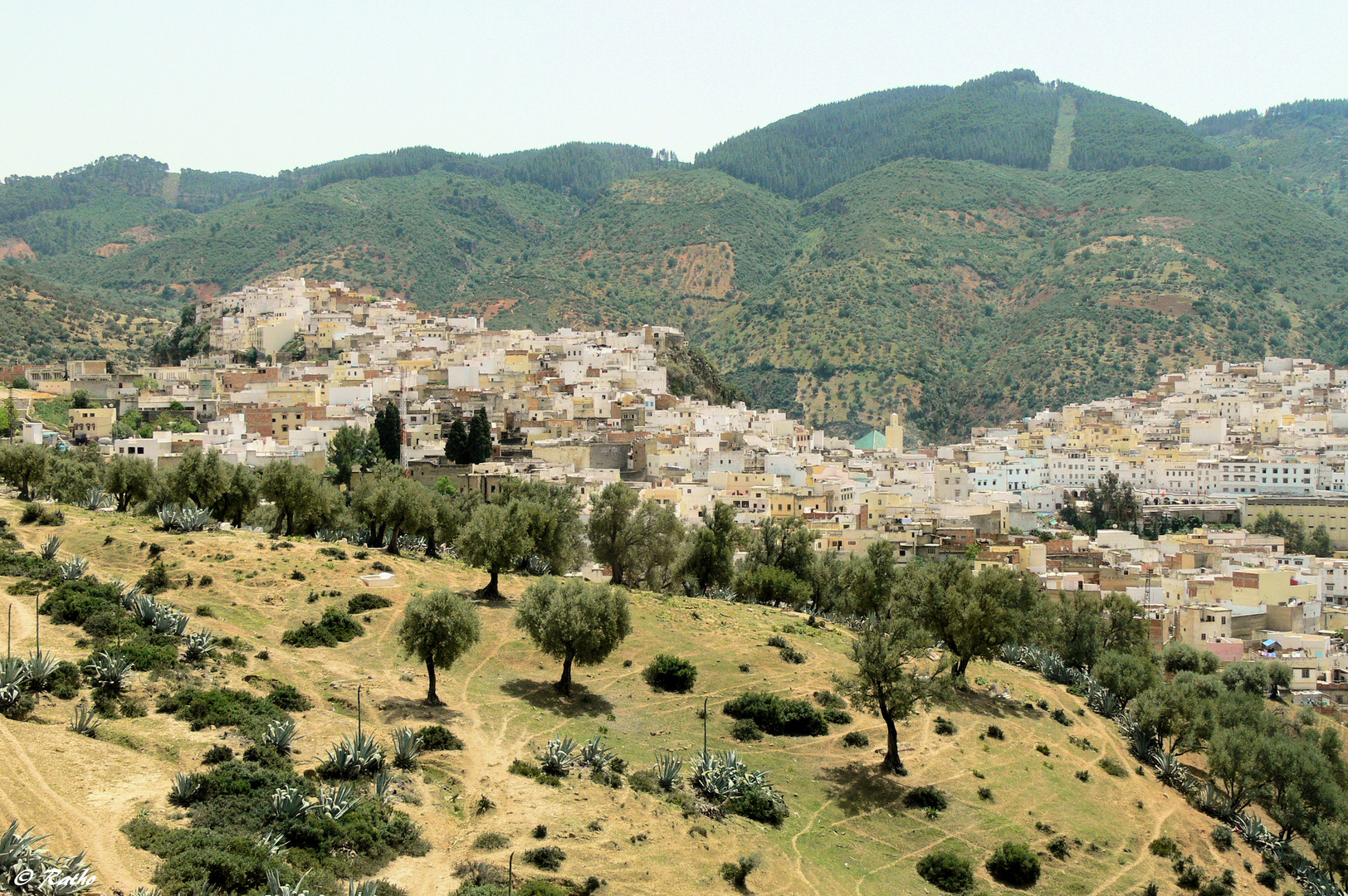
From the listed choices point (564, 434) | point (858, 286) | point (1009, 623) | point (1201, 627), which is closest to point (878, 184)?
point (858, 286)

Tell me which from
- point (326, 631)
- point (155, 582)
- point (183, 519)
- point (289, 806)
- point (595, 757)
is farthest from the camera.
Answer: point (183, 519)

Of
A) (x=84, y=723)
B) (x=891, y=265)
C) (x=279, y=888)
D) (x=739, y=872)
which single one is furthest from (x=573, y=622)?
(x=891, y=265)

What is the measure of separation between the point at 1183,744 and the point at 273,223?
544ft

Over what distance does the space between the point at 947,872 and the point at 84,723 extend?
16105 mm

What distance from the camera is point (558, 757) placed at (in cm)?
2284

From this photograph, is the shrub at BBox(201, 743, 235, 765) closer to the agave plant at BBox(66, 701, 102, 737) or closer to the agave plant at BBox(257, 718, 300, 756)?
the agave plant at BBox(257, 718, 300, 756)

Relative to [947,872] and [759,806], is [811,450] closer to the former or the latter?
[947,872]

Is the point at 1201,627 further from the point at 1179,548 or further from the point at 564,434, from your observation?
the point at 564,434

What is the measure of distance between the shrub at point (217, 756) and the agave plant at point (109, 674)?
2.84 meters

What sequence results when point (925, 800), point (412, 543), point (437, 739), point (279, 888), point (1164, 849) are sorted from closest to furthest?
point (279, 888)
point (437, 739)
point (925, 800)
point (1164, 849)
point (412, 543)

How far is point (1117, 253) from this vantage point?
152625 mm

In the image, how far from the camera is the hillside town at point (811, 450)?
57.2 meters

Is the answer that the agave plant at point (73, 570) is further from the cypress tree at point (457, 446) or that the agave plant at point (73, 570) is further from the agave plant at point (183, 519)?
the cypress tree at point (457, 446)

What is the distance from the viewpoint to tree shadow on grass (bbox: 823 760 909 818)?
26.1 meters
